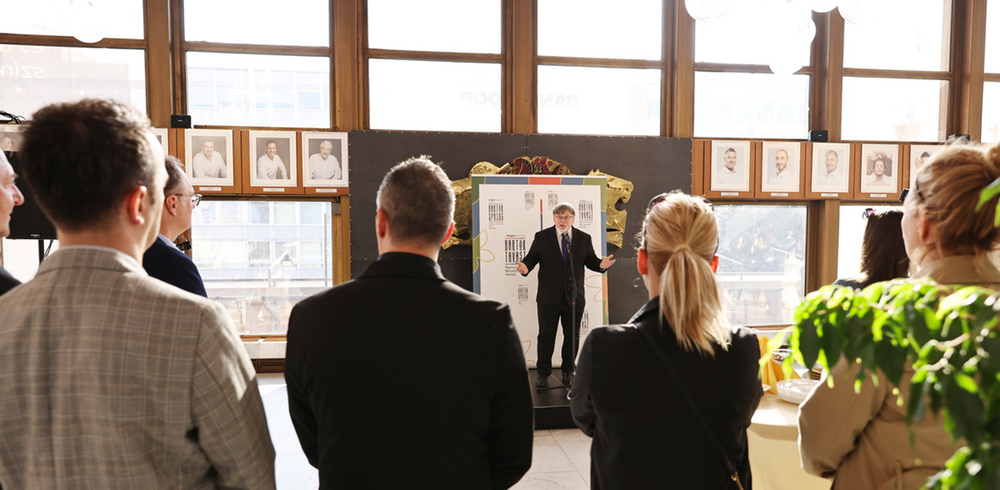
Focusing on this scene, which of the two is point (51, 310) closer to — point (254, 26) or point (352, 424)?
point (352, 424)

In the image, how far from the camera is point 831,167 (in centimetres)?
706

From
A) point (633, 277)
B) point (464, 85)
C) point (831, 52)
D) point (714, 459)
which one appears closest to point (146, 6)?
point (464, 85)

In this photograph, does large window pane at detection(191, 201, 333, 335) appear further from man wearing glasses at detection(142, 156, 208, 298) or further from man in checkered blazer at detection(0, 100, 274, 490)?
man in checkered blazer at detection(0, 100, 274, 490)

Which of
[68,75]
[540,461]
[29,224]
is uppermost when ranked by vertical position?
[68,75]

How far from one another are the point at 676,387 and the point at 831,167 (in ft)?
22.4

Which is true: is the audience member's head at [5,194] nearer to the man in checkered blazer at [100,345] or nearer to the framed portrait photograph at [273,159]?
the man in checkered blazer at [100,345]

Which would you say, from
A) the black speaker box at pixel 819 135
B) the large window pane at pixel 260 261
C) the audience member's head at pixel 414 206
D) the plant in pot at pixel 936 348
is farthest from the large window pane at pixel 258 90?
the plant in pot at pixel 936 348

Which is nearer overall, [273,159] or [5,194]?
[5,194]

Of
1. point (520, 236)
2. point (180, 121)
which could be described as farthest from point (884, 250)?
point (180, 121)

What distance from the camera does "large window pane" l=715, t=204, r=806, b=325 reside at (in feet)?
23.6

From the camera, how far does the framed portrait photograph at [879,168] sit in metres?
7.12

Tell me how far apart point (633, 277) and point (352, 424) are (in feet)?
18.7

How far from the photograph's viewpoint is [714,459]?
147 cm

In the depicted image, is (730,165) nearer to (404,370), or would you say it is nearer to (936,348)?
(404,370)
